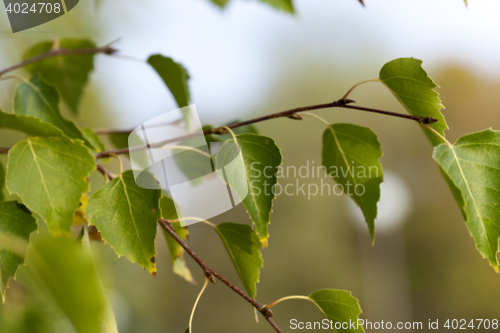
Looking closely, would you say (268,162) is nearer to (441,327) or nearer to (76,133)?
(76,133)

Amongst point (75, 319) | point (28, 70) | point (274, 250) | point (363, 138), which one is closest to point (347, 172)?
point (363, 138)

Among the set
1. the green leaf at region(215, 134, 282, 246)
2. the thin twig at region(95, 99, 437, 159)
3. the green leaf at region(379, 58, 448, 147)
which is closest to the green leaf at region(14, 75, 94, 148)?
the thin twig at region(95, 99, 437, 159)

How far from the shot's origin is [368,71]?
13.4 ft

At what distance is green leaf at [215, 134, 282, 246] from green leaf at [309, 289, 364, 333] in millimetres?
92

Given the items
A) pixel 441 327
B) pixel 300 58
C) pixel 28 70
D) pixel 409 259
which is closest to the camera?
pixel 28 70

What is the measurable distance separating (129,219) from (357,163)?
184 millimetres

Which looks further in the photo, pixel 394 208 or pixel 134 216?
pixel 394 208

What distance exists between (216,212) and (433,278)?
3934 mm

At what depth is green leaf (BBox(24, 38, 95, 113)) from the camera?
17.4 inches

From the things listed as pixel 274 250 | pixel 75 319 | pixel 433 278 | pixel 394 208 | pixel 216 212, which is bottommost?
pixel 433 278

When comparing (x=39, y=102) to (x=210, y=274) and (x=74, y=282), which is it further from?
(x=74, y=282)

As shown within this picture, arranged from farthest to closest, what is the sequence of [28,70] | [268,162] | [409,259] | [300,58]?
[300,58]
[409,259]
[28,70]
[268,162]

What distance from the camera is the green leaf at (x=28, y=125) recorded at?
22 cm

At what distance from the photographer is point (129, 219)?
24cm
